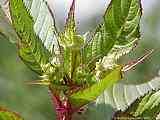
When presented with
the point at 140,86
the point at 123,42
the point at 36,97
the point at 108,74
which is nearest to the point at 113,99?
the point at 140,86

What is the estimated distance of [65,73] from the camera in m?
1.17

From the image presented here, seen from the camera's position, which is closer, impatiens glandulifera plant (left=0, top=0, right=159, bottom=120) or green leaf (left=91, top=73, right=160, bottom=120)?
impatiens glandulifera plant (left=0, top=0, right=159, bottom=120)

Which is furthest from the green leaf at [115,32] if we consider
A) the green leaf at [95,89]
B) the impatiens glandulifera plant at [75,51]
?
the green leaf at [95,89]

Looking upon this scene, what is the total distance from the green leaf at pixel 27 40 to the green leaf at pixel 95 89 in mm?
120

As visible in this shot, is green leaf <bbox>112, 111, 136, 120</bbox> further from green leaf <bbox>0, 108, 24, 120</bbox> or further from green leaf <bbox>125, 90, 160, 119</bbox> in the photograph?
green leaf <bbox>0, 108, 24, 120</bbox>

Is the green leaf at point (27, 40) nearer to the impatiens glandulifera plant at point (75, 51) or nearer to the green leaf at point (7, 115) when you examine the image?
the impatiens glandulifera plant at point (75, 51)

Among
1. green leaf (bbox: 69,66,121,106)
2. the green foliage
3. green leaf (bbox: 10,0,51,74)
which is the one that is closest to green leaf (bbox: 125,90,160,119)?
the green foliage

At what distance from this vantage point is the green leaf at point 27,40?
3.86ft

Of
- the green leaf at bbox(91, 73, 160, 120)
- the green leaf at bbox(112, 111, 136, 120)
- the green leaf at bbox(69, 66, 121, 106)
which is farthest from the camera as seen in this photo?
the green leaf at bbox(91, 73, 160, 120)

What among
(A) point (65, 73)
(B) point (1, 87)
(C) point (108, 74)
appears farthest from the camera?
(B) point (1, 87)

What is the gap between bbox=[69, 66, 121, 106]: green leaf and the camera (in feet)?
3.46

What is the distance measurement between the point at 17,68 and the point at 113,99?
32.4 ft

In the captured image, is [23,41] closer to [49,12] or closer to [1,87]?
[49,12]

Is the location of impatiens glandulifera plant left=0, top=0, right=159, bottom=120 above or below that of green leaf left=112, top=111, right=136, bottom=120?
above
